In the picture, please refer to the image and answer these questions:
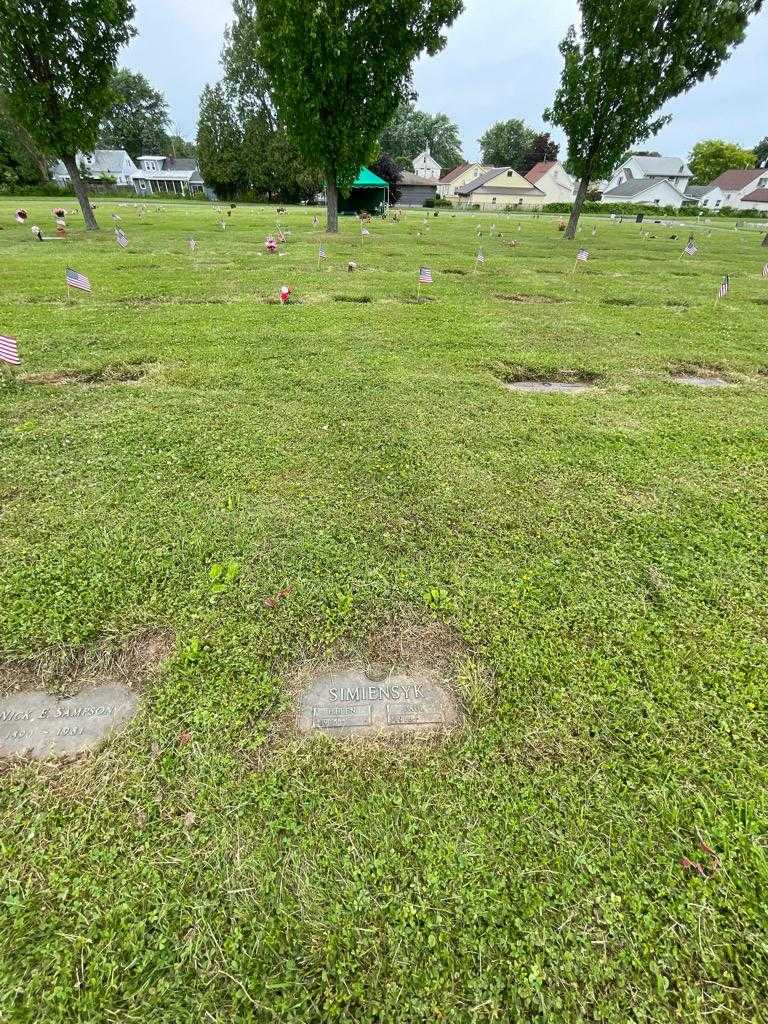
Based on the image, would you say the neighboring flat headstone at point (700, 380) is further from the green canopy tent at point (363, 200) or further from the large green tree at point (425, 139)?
the large green tree at point (425, 139)

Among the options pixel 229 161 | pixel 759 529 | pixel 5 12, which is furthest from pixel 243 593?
pixel 229 161

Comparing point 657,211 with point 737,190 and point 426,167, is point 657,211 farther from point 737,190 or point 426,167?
point 426,167

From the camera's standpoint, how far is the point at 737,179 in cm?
6494

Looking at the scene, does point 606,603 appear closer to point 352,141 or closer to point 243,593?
point 243,593

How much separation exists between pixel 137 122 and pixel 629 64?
274 feet

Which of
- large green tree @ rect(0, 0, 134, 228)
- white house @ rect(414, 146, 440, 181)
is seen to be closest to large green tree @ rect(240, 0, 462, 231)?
large green tree @ rect(0, 0, 134, 228)

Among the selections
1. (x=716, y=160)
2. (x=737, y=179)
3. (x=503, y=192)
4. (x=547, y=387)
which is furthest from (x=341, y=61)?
(x=716, y=160)

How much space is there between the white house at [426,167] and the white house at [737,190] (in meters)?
38.9

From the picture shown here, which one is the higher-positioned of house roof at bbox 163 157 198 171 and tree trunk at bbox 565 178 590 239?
house roof at bbox 163 157 198 171

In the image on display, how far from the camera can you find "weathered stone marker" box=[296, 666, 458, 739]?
6.53ft

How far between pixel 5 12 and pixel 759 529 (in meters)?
21.2

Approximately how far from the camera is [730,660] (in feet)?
7.59

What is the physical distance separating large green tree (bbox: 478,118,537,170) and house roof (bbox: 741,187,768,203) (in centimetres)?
3482

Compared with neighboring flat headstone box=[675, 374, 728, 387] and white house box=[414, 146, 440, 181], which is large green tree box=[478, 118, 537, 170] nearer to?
white house box=[414, 146, 440, 181]
